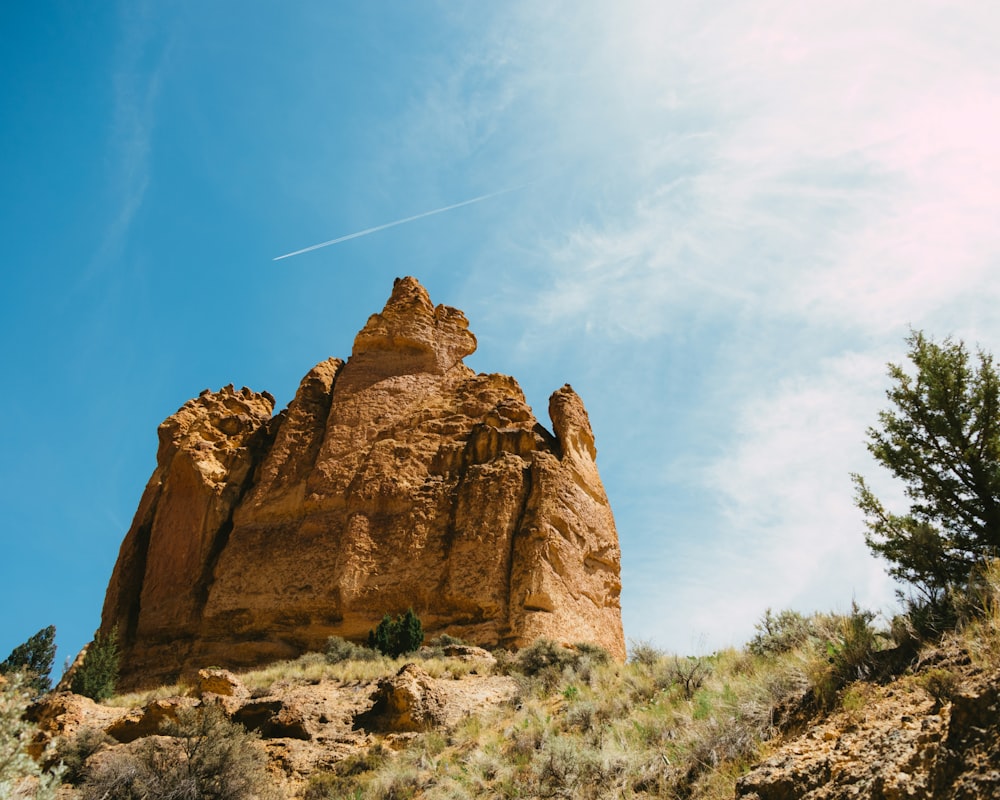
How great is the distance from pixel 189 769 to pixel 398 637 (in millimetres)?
10868

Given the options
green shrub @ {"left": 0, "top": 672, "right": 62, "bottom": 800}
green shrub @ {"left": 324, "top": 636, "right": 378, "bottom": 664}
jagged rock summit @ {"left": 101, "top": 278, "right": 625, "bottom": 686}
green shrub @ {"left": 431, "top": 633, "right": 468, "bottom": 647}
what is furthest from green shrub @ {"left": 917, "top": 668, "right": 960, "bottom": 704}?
jagged rock summit @ {"left": 101, "top": 278, "right": 625, "bottom": 686}

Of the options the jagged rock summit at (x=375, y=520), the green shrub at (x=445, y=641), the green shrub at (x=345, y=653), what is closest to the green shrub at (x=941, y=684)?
the green shrub at (x=345, y=653)

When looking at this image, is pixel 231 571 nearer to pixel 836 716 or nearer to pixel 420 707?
pixel 420 707

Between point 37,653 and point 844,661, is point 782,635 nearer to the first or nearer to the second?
point 844,661

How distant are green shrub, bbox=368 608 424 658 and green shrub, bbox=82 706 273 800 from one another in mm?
9045

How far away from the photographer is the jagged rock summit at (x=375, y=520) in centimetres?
2480

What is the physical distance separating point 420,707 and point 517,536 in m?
11.7

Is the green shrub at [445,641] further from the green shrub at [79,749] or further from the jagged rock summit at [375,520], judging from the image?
the green shrub at [79,749]

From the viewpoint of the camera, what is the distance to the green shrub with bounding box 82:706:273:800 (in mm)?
10320

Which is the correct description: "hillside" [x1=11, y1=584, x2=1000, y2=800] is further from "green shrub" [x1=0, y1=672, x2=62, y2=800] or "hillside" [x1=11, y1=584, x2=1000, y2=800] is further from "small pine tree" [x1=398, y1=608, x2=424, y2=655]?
"green shrub" [x1=0, y1=672, x2=62, y2=800]

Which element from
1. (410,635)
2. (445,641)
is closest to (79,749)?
(410,635)

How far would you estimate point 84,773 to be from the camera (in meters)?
12.0

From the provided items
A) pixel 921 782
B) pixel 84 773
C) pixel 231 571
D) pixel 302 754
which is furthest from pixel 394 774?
pixel 231 571

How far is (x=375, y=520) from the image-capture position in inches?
1071
